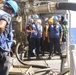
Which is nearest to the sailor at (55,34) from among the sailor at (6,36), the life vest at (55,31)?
the life vest at (55,31)

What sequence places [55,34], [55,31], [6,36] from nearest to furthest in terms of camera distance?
[6,36]
[55,31]
[55,34]

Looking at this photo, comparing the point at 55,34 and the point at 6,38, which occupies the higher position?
the point at 55,34

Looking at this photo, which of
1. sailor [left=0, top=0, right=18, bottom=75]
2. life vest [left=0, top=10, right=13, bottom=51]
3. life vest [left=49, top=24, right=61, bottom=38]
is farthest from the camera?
life vest [left=49, top=24, right=61, bottom=38]

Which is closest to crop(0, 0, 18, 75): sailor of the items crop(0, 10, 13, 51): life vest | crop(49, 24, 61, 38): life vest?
crop(0, 10, 13, 51): life vest

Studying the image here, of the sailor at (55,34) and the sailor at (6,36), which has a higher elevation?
the sailor at (55,34)

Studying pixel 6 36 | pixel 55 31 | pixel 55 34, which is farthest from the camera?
pixel 55 34

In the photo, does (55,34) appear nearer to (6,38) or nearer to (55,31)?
(55,31)

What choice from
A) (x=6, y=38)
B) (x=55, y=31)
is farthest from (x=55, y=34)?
(x=6, y=38)

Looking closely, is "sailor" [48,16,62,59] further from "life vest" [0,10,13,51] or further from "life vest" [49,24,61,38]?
"life vest" [0,10,13,51]

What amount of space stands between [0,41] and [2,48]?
4.9 inches

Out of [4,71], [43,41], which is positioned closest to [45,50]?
[43,41]

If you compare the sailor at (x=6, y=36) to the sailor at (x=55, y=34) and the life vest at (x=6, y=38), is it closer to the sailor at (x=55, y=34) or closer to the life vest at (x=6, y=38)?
the life vest at (x=6, y=38)

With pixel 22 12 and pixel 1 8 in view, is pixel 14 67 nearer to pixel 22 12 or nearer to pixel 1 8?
pixel 1 8

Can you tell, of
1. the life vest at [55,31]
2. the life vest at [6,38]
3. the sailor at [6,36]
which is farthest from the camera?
the life vest at [55,31]
